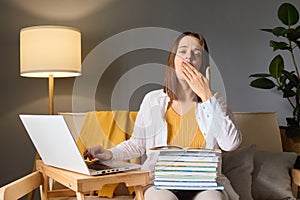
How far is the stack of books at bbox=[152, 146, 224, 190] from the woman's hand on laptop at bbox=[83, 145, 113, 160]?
24cm

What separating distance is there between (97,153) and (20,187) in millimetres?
315

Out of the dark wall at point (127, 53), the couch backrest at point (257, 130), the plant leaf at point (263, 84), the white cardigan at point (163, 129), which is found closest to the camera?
the white cardigan at point (163, 129)

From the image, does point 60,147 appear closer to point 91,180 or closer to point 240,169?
point 91,180

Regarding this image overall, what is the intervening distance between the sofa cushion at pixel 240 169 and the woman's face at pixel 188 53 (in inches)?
19.7

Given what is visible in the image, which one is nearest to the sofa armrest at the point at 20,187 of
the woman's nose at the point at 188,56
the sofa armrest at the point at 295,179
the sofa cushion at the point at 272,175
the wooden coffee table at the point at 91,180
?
the wooden coffee table at the point at 91,180

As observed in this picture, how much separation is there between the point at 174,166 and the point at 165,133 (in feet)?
1.15

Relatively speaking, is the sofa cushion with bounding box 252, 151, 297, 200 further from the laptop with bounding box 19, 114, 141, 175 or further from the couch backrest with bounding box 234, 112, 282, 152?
the laptop with bounding box 19, 114, 141, 175

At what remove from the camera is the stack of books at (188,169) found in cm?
143

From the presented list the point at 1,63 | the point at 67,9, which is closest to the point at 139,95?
the point at 67,9

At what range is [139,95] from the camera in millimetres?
2842

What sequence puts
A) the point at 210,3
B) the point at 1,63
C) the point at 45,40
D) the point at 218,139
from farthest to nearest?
1. the point at 210,3
2. the point at 1,63
3. the point at 45,40
4. the point at 218,139

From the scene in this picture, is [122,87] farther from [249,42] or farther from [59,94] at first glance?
[249,42]

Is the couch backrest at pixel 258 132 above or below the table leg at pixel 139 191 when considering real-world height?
above

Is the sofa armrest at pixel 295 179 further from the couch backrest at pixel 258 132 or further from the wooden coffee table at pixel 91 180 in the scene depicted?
the wooden coffee table at pixel 91 180
